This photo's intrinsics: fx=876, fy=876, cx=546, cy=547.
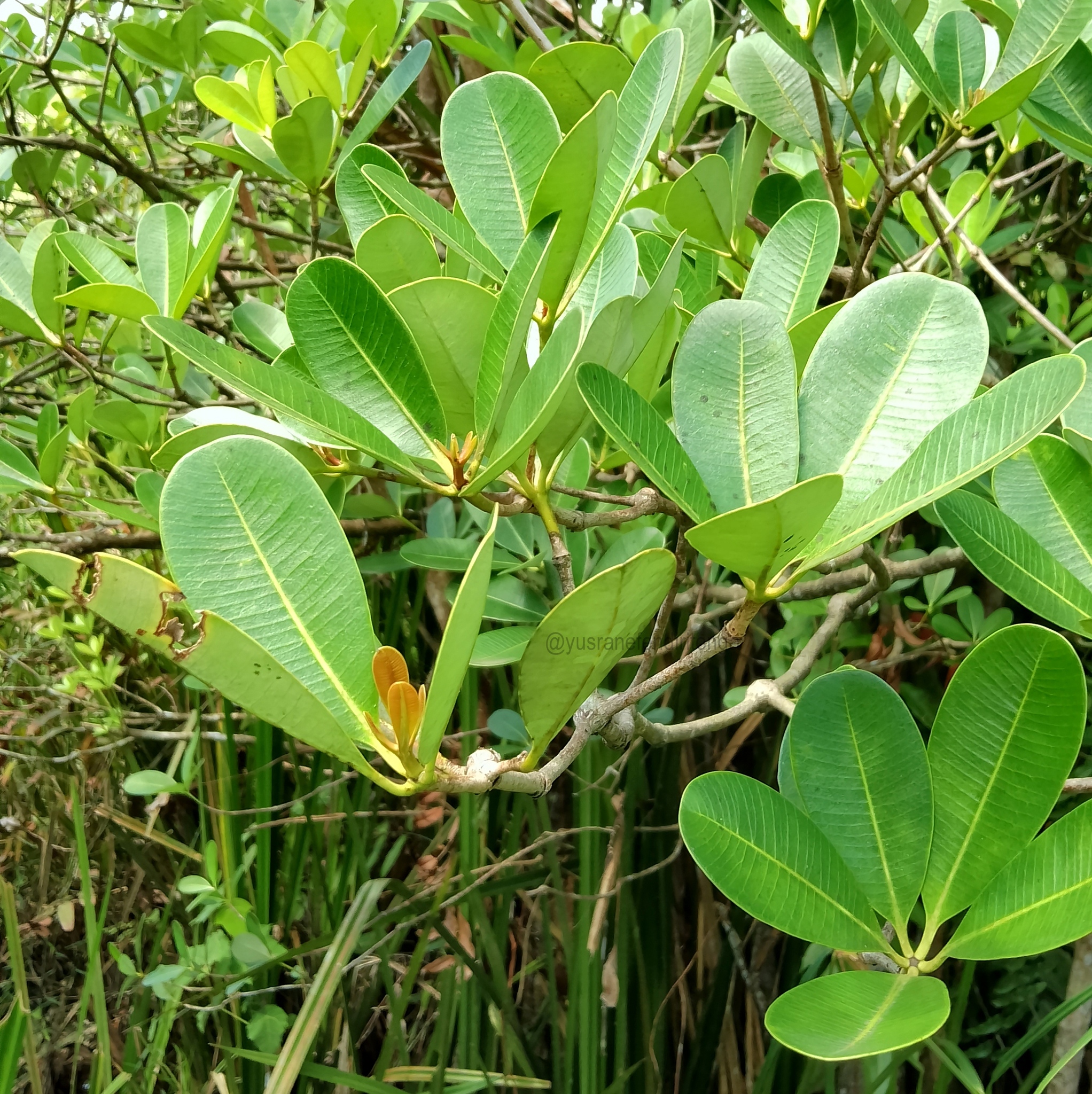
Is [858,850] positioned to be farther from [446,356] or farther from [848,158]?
[848,158]

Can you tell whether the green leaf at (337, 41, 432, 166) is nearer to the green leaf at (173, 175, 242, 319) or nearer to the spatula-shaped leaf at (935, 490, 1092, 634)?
the green leaf at (173, 175, 242, 319)

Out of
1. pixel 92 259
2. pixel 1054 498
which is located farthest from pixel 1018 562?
pixel 92 259

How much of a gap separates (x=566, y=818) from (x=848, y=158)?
2.77ft

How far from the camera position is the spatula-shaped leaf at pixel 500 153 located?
40 centimetres

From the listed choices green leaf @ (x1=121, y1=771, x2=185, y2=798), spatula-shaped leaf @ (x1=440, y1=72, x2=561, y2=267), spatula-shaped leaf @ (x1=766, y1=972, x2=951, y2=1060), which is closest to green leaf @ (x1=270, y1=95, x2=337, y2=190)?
spatula-shaped leaf @ (x1=440, y1=72, x2=561, y2=267)

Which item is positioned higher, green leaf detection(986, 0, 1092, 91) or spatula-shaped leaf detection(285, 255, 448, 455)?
green leaf detection(986, 0, 1092, 91)

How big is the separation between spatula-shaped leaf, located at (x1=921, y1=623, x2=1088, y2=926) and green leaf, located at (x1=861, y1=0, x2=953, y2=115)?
26 cm

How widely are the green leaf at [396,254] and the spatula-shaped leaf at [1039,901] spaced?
322mm

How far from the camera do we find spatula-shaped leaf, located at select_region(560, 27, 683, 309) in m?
0.33

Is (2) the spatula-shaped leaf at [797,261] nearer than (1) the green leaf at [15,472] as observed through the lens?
Yes

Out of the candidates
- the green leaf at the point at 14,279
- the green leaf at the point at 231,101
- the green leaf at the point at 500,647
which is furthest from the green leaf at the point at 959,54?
the green leaf at the point at 14,279

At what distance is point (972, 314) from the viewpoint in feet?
1.07

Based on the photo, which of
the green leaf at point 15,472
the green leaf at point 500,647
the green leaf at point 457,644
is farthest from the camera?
the green leaf at point 15,472

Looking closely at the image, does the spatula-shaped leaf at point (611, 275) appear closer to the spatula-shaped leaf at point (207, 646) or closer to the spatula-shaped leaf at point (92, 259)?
the spatula-shaped leaf at point (207, 646)
